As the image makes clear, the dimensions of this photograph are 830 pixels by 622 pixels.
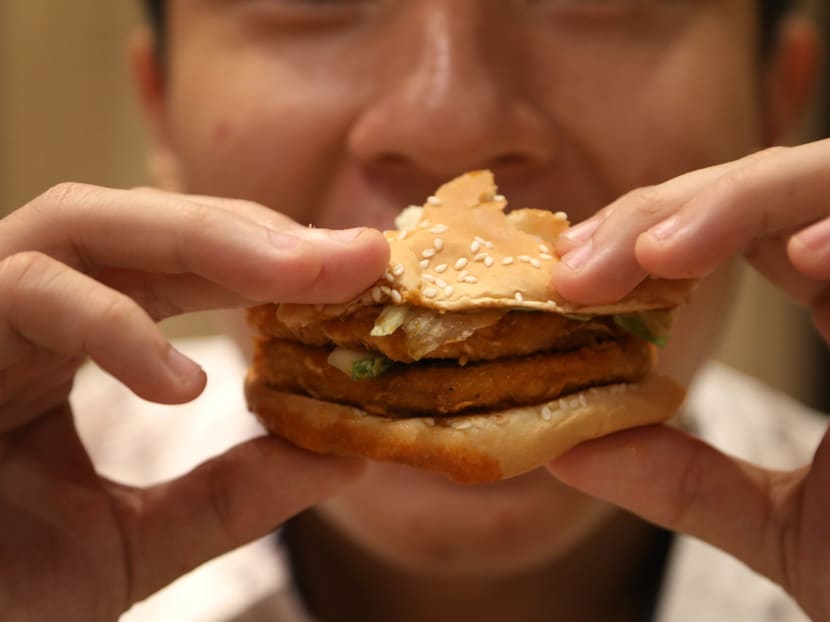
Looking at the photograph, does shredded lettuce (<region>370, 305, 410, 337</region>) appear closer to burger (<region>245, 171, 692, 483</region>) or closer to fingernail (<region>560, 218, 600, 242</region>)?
burger (<region>245, 171, 692, 483</region>)

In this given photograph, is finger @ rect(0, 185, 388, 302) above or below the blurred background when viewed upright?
above

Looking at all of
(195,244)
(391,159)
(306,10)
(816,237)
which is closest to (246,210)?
(195,244)

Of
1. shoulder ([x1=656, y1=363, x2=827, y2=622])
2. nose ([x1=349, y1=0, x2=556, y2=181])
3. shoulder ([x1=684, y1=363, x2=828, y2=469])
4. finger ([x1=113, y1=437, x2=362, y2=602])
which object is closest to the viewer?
finger ([x1=113, y1=437, x2=362, y2=602])

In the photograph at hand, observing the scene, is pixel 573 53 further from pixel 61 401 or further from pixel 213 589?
pixel 213 589

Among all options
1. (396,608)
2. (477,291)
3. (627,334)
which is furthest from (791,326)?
(477,291)

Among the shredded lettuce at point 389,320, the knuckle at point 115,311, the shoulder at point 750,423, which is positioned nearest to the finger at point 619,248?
the shredded lettuce at point 389,320

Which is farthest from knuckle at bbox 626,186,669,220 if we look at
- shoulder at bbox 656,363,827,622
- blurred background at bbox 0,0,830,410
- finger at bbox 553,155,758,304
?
blurred background at bbox 0,0,830,410

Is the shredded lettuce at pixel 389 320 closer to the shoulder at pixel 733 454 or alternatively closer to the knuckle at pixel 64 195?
the knuckle at pixel 64 195

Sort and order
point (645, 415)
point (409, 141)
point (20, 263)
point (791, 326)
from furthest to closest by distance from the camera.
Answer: point (791, 326)
point (409, 141)
point (645, 415)
point (20, 263)
